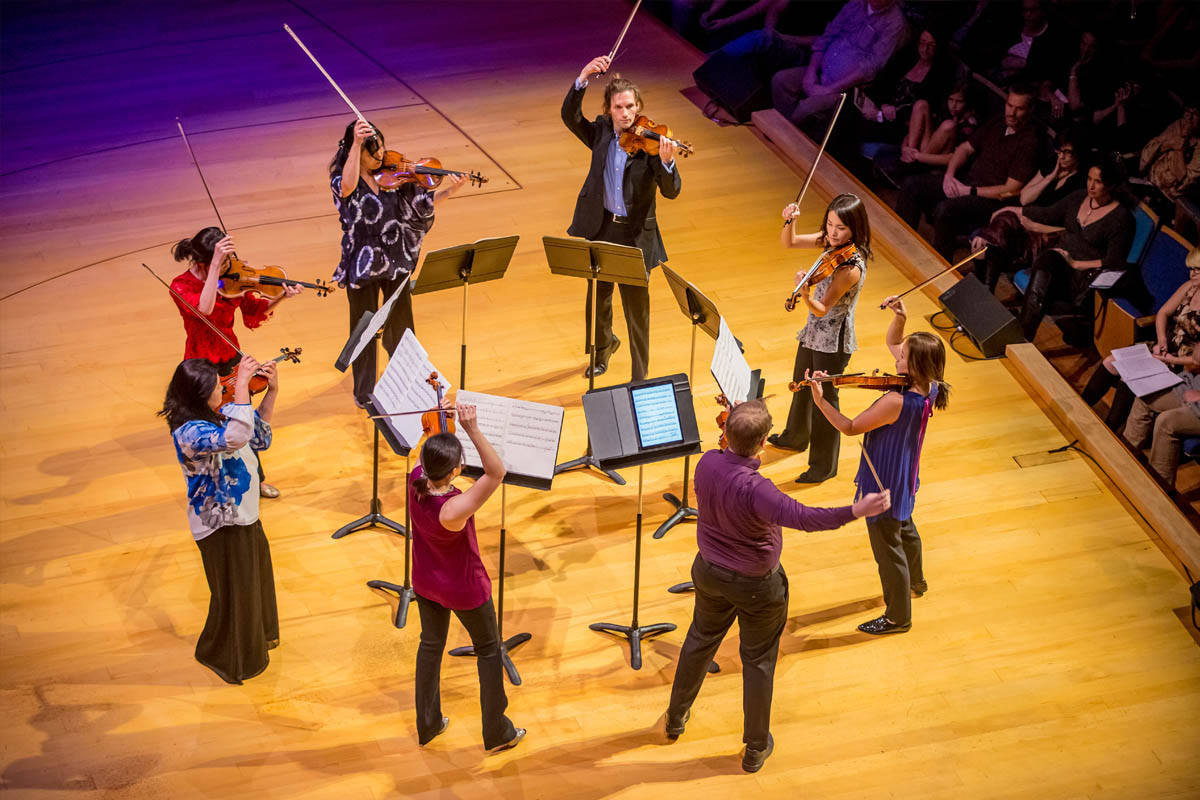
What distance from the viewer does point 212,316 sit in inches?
188

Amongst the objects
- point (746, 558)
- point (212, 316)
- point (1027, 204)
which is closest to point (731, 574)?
point (746, 558)

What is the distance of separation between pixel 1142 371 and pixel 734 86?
3.72 metres

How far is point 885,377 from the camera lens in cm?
421

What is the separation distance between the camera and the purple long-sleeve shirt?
11.6 ft

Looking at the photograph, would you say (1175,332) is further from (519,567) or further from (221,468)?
(221,468)

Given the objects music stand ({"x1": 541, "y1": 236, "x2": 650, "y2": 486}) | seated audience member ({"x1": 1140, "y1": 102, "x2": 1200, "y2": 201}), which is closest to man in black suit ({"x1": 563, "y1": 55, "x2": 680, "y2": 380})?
music stand ({"x1": 541, "y1": 236, "x2": 650, "y2": 486})

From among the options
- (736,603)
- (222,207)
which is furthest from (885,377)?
(222,207)

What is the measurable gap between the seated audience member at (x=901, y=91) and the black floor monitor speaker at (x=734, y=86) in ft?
2.47

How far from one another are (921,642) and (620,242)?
7.21ft

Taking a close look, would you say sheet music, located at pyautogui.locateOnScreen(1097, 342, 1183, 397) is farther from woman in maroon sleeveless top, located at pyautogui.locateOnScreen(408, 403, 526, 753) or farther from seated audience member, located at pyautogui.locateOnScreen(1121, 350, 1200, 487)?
woman in maroon sleeveless top, located at pyautogui.locateOnScreen(408, 403, 526, 753)

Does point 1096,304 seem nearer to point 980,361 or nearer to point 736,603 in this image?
point 980,361

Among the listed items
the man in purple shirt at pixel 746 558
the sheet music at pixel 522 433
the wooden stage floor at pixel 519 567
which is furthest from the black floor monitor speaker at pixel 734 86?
the man in purple shirt at pixel 746 558

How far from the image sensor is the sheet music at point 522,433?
4.07m

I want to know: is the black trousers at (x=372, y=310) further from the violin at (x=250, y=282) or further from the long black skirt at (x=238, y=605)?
the long black skirt at (x=238, y=605)
